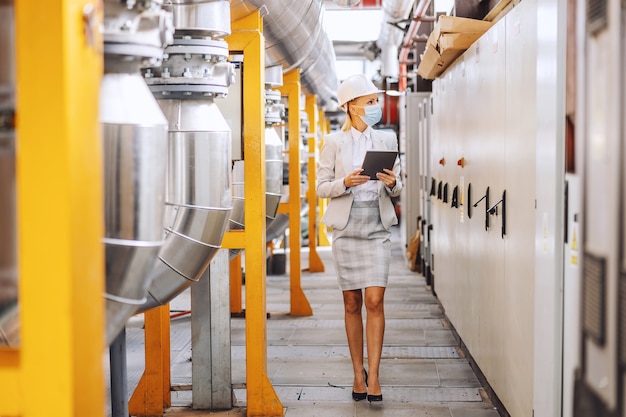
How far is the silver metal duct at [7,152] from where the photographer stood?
153 cm

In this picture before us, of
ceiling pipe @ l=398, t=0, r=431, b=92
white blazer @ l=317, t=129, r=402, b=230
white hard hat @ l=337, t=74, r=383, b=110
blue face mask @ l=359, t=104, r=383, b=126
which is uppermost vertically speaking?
ceiling pipe @ l=398, t=0, r=431, b=92

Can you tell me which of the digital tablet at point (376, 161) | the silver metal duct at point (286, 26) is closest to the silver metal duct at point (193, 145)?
the silver metal duct at point (286, 26)

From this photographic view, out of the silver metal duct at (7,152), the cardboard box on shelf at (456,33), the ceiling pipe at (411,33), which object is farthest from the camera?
the ceiling pipe at (411,33)

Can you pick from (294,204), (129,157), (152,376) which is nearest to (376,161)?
(152,376)

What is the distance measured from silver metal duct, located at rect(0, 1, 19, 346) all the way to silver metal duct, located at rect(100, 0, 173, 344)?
0.28m

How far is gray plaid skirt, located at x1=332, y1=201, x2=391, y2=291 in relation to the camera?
415 cm

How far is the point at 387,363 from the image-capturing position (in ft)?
16.9

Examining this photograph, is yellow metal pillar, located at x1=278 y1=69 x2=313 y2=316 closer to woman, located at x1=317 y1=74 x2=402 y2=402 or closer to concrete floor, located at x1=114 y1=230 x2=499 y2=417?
concrete floor, located at x1=114 y1=230 x2=499 y2=417

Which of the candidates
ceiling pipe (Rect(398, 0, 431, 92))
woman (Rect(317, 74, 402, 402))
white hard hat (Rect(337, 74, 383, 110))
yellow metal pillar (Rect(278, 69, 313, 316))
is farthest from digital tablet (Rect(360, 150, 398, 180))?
ceiling pipe (Rect(398, 0, 431, 92))

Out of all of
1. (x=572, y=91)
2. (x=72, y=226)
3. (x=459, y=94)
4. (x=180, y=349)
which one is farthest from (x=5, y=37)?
(x=180, y=349)

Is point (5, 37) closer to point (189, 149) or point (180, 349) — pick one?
point (189, 149)

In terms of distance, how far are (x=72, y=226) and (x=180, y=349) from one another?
435 cm

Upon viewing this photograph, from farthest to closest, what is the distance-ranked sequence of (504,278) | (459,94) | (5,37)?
(459,94)
(504,278)
(5,37)

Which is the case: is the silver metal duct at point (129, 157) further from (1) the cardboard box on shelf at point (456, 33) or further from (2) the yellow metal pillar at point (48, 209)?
(1) the cardboard box on shelf at point (456, 33)
